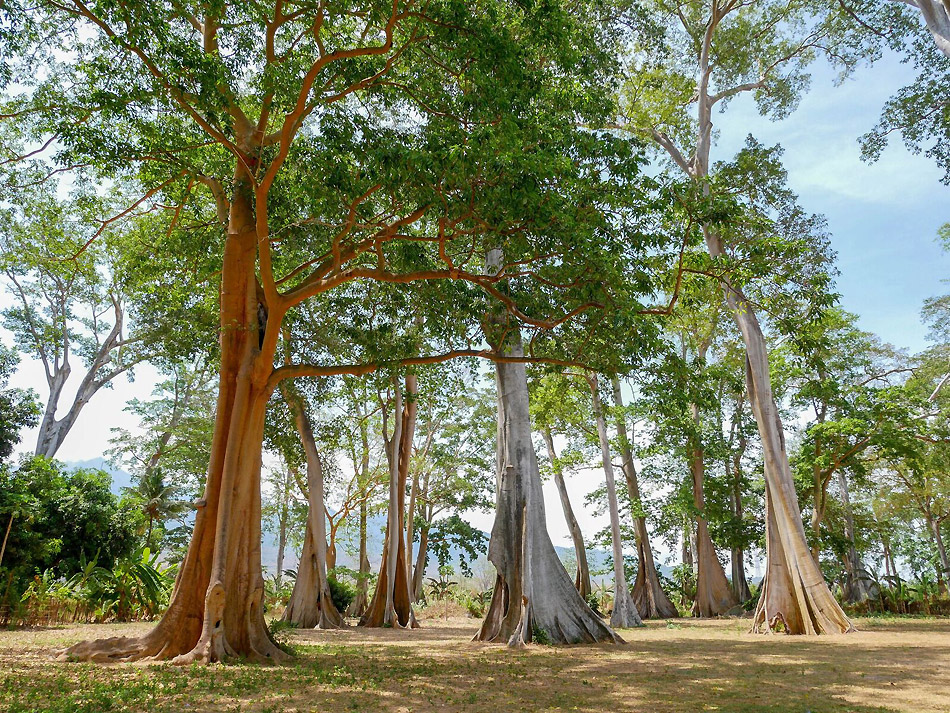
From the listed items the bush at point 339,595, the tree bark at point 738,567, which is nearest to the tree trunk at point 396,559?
the bush at point 339,595

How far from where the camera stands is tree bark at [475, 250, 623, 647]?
10188mm

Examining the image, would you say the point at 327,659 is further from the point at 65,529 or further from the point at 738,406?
the point at 738,406

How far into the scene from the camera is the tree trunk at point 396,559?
15812mm

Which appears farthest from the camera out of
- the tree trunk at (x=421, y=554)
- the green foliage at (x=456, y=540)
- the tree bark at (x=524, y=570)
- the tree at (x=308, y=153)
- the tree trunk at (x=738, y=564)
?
the green foliage at (x=456, y=540)

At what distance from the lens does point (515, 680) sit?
253 inches

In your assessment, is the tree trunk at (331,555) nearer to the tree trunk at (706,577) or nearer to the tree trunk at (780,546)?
the tree trunk at (706,577)

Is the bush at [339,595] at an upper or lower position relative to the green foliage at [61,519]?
lower

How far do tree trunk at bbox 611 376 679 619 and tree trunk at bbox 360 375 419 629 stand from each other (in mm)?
6579

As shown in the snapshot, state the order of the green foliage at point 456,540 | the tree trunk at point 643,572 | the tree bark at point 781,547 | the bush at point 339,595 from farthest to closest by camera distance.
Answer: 1. the green foliage at point 456,540
2. the tree trunk at point 643,572
3. the bush at point 339,595
4. the tree bark at point 781,547

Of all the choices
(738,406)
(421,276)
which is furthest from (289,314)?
(738,406)

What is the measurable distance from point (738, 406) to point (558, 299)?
1866 centimetres

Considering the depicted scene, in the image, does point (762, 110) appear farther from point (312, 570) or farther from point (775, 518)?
point (312, 570)

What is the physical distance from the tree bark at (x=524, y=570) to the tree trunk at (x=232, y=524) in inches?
140

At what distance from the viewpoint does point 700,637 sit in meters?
11.9
